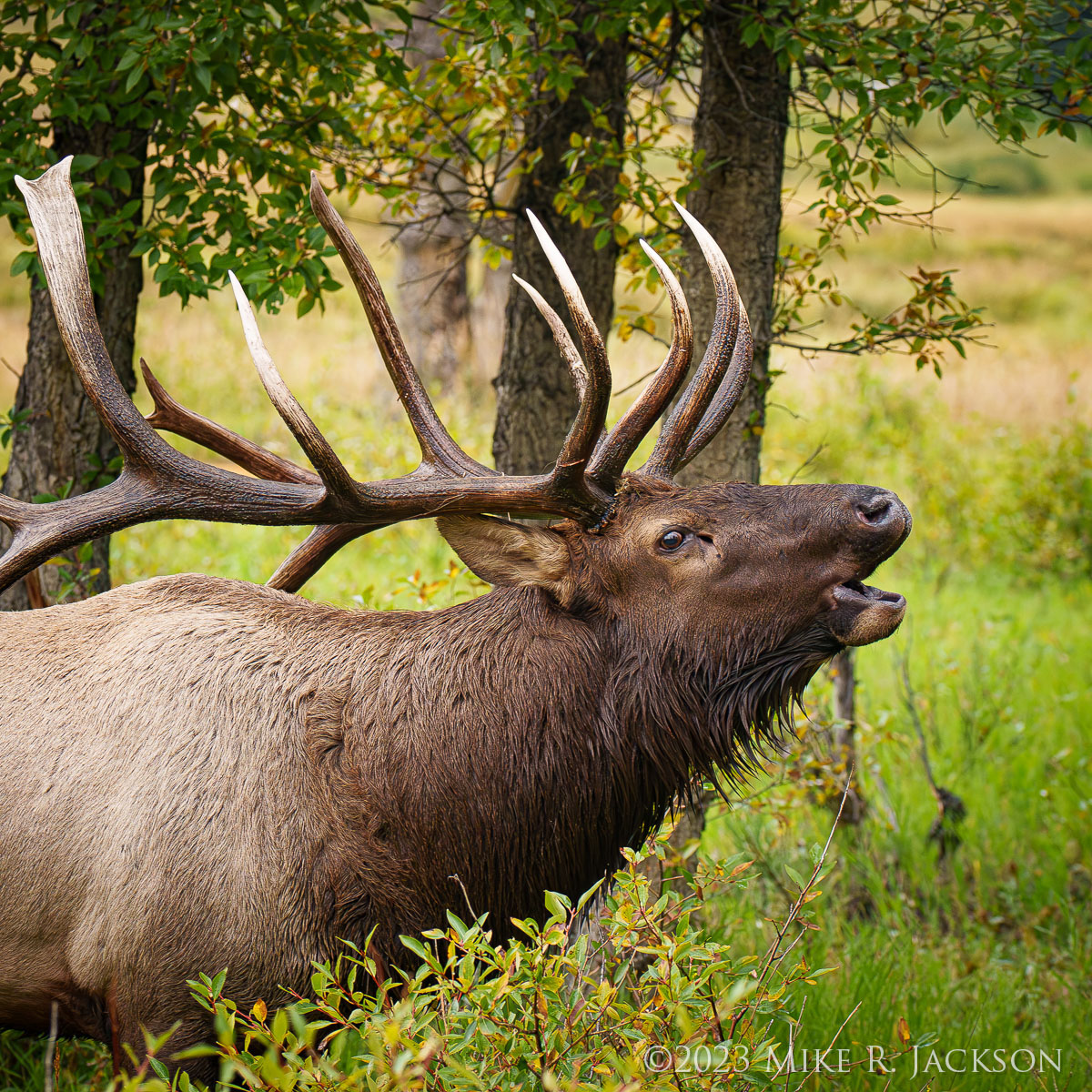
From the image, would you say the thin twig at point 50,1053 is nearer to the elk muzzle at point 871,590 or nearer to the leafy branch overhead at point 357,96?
the elk muzzle at point 871,590

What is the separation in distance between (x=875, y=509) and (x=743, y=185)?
1850 millimetres

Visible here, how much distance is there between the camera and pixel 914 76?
337 centimetres

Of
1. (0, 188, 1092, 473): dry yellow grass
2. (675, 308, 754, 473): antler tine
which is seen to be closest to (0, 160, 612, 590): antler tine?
(675, 308, 754, 473): antler tine

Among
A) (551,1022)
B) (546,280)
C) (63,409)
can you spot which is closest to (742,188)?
(546,280)

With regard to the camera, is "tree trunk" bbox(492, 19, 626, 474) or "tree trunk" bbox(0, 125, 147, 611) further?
"tree trunk" bbox(492, 19, 626, 474)

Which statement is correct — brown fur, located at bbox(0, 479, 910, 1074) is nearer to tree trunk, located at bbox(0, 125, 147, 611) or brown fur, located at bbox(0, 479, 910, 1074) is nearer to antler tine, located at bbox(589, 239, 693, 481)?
antler tine, located at bbox(589, 239, 693, 481)

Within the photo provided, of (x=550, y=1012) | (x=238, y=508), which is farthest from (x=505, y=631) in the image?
(x=550, y=1012)

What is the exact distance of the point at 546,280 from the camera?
4355 mm

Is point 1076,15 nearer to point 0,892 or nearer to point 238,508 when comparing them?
point 238,508

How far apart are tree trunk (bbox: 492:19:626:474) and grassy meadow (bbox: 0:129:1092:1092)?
0.62m

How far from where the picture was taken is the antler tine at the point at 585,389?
2479mm

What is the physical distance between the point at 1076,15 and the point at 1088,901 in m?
3.24

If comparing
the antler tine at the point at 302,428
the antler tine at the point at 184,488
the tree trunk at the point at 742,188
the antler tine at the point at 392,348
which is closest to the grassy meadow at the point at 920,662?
the tree trunk at the point at 742,188

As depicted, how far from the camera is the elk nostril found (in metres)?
2.43
